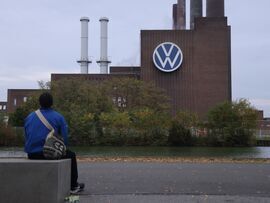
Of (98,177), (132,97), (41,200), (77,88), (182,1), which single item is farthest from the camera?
(182,1)

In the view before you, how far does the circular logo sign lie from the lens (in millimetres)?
98438

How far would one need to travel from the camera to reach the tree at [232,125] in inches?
2530

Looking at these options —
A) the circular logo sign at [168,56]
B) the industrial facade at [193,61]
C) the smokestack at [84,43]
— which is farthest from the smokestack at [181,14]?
the smokestack at [84,43]

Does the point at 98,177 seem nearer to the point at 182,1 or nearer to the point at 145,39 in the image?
the point at 145,39

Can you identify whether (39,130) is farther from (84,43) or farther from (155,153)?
(84,43)

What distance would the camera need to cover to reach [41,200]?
7.72 metres

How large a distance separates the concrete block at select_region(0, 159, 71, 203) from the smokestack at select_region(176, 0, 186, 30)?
99944 mm

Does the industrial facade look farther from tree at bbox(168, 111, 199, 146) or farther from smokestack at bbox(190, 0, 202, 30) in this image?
tree at bbox(168, 111, 199, 146)

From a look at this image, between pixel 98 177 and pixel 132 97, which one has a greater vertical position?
pixel 132 97

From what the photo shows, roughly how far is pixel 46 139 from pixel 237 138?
5739 cm

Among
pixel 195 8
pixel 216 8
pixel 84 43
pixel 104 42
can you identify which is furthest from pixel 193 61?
pixel 84 43

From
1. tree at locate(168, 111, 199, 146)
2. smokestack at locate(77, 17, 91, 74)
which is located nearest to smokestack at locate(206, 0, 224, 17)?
smokestack at locate(77, 17, 91, 74)

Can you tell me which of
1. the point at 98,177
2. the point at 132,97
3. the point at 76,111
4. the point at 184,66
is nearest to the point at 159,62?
the point at 184,66

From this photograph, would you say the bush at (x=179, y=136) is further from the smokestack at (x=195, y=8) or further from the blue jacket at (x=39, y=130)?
the blue jacket at (x=39, y=130)
